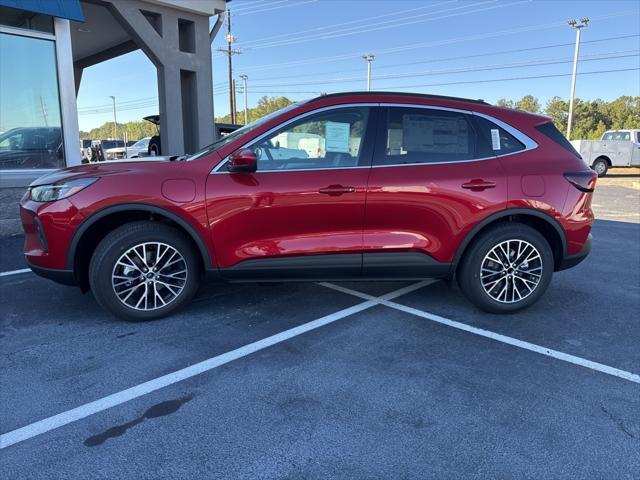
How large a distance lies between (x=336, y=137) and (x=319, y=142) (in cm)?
15

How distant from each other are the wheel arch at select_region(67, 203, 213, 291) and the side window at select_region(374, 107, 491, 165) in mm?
1602

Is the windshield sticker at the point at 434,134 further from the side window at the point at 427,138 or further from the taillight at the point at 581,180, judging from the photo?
the taillight at the point at 581,180

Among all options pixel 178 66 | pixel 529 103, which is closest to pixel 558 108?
pixel 529 103

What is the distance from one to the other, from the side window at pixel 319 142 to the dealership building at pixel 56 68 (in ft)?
18.4

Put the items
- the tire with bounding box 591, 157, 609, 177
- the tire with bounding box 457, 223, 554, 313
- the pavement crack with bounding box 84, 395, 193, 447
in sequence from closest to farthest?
the pavement crack with bounding box 84, 395, 193, 447
the tire with bounding box 457, 223, 554, 313
the tire with bounding box 591, 157, 609, 177

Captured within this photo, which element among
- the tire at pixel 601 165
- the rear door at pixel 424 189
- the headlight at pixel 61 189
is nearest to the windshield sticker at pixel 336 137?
the rear door at pixel 424 189

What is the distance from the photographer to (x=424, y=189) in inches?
150

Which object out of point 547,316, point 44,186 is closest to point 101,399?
point 44,186

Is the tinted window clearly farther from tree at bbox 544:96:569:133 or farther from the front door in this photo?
tree at bbox 544:96:569:133

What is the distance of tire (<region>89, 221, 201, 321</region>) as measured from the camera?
11.9 ft

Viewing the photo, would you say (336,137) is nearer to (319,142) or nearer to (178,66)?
(319,142)

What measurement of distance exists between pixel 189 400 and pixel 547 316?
123 inches

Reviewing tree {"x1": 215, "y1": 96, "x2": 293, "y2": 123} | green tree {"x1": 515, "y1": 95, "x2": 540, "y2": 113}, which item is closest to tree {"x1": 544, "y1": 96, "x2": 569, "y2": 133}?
green tree {"x1": 515, "y1": 95, "x2": 540, "y2": 113}

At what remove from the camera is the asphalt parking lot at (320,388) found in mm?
2260
